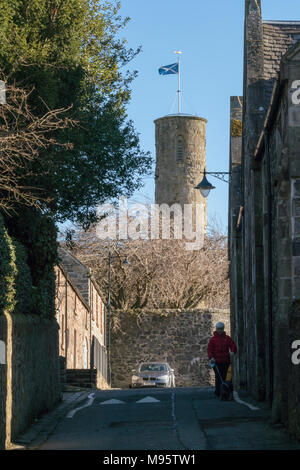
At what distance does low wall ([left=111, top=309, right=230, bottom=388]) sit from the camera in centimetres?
4666

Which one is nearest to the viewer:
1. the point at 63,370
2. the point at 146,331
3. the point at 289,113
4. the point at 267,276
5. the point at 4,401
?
the point at 4,401

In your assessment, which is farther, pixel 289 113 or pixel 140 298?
pixel 140 298

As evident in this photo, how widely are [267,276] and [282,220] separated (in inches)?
143

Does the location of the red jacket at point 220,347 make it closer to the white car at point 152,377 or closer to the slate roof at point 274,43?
the slate roof at point 274,43

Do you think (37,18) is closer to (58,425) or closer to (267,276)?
(267,276)

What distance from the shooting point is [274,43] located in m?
21.3

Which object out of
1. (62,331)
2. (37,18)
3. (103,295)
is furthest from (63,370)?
(103,295)

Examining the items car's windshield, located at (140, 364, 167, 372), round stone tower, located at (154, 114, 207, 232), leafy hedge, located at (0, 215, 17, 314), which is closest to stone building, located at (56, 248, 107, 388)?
car's windshield, located at (140, 364, 167, 372)

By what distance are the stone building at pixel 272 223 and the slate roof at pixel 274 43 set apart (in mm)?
23

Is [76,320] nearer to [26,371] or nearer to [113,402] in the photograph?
[113,402]

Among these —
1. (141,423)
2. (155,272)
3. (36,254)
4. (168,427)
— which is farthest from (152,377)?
(168,427)

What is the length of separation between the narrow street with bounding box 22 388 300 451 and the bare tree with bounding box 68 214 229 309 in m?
31.8

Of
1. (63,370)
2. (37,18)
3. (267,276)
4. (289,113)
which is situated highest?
(37,18)
